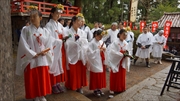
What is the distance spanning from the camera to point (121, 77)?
15.5 ft

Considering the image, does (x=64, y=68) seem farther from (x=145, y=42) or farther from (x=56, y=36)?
(x=145, y=42)

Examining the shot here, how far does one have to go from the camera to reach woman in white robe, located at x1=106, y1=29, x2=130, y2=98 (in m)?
4.64

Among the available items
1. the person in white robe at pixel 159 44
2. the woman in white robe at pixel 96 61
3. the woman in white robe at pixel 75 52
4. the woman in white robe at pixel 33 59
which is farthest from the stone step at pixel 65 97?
the person in white robe at pixel 159 44

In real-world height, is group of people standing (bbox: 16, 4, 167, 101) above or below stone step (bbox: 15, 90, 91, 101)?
above

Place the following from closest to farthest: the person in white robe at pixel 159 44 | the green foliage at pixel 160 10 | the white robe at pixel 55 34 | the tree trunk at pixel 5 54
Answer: the tree trunk at pixel 5 54 < the white robe at pixel 55 34 < the person in white robe at pixel 159 44 < the green foliage at pixel 160 10

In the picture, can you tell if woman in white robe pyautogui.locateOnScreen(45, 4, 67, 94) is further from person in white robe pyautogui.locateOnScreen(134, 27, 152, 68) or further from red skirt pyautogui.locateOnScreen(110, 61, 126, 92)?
person in white robe pyautogui.locateOnScreen(134, 27, 152, 68)

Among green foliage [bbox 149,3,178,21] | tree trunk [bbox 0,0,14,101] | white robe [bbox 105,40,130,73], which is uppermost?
green foliage [bbox 149,3,178,21]

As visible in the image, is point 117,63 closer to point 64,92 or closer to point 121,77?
point 121,77

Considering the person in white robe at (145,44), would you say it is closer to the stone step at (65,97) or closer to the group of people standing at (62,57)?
the group of people standing at (62,57)

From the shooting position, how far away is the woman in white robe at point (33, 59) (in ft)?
10.1

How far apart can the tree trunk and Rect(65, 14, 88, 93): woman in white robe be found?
2497mm

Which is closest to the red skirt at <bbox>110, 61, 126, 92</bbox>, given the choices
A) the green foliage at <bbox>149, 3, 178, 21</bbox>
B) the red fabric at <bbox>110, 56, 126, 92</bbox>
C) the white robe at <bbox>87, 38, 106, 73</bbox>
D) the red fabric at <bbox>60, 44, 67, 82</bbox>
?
the red fabric at <bbox>110, 56, 126, 92</bbox>

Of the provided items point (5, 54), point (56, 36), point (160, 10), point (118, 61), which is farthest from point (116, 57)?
point (160, 10)

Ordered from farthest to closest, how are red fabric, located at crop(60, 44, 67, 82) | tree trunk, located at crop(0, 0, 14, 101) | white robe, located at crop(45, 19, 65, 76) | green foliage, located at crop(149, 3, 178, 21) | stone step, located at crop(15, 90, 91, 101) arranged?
1. green foliage, located at crop(149, 3, 178, 21)
2. red fabric, located at crop(60, 44, 67, 82)
3. white robe, located at crop(45, 19, 65, 76)
4. stone step, located at crop(15, 90, 91, 101)
5. tree trunk, located at crop(0, 0, 14, 101)
